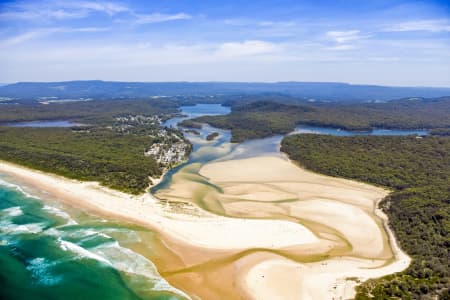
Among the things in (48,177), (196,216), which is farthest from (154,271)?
(48,177)

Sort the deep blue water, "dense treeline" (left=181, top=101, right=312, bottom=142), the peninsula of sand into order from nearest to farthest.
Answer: the peninsula of sand, "dense treeline" (left=181, top=101, right=312, bottom=142), the deep blue water

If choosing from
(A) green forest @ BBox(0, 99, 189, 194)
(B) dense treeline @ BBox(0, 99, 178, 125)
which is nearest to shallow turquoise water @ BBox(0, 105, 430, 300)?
(A) green forest @ BBox(0, 99, 189, 194)

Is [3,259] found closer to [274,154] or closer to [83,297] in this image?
[83,297]

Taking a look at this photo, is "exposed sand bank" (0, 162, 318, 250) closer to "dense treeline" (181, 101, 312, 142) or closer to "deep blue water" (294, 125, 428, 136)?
"dense treeline" (181, 101, 312, 142)

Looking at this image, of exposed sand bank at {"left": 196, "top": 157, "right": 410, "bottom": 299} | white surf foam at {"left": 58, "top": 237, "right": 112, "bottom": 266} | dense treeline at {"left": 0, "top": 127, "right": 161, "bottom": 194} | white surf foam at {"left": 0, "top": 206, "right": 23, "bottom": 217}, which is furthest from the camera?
dense treeline at {"left": 0, "top": 127, "right": 161, "bottom": 194}

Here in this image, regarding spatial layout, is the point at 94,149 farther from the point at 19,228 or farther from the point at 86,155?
the point at 19,228

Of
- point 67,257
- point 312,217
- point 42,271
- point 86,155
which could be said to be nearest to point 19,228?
point 67,257
